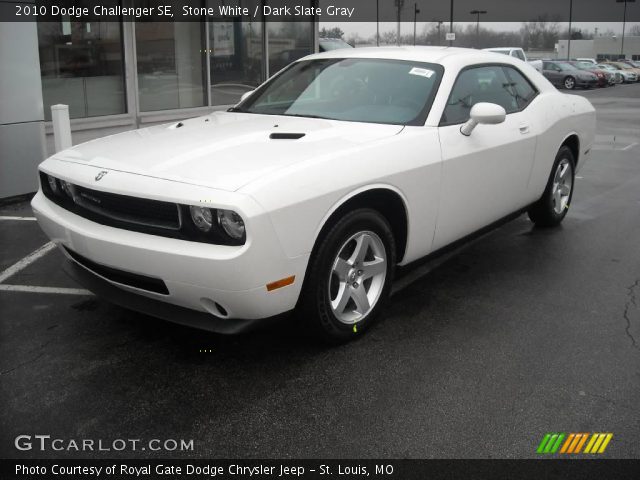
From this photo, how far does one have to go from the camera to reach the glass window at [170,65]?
10484mm

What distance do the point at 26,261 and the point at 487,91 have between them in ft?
12.4

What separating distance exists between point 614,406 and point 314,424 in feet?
4.57

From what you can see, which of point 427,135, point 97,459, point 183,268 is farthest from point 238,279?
point 427,135

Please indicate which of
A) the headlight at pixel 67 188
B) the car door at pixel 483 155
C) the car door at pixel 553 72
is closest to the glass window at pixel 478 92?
the car door at pixel 483 155

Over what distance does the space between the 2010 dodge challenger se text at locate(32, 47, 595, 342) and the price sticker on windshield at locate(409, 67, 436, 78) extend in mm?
12

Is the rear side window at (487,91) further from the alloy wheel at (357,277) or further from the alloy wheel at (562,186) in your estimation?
the alloy wheel at (357,277)

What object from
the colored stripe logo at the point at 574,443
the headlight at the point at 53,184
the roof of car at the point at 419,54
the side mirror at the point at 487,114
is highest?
the roof of car at the point at 419,54

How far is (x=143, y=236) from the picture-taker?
3.28 metres

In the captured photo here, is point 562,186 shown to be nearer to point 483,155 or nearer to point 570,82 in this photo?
point 483,155

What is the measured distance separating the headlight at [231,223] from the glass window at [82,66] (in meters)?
7.07

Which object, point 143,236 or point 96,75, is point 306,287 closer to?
point 143,236

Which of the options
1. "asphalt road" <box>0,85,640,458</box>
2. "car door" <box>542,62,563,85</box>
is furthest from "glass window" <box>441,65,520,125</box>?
"car door" <box>542,62,563,85</box>

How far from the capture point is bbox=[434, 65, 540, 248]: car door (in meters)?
4.30

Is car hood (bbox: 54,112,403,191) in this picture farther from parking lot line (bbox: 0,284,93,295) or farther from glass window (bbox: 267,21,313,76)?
glass window (bbox: 267,21,313,76)
